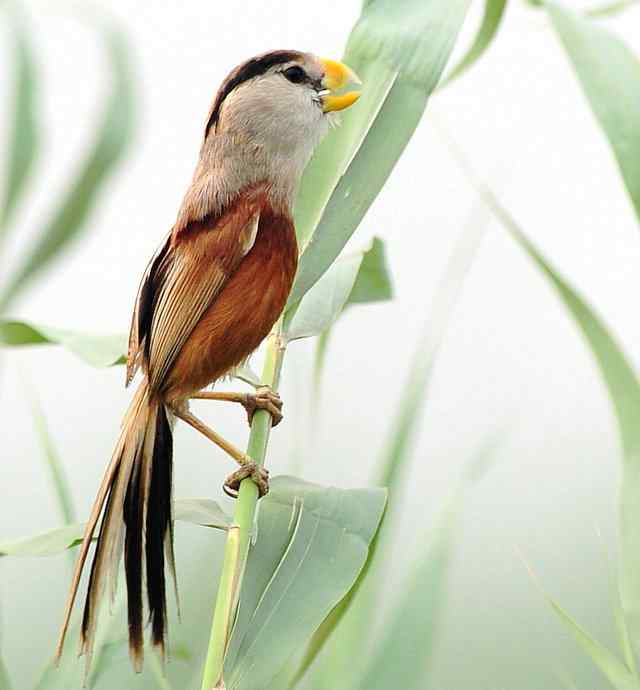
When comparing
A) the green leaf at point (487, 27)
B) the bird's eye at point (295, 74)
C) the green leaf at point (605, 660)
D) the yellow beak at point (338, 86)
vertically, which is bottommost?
the green leaf at point (605, 660)

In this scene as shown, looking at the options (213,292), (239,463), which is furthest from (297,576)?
(213,292)

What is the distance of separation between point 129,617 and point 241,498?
0.46 feet

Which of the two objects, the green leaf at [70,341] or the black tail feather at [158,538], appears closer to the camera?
the black tail feather at [158,538]

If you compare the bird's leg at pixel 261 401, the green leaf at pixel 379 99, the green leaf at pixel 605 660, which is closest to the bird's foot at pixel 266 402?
the bird's leg at pixel 261 401

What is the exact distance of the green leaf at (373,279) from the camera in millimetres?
988

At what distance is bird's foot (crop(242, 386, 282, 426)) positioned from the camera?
0.88 metres

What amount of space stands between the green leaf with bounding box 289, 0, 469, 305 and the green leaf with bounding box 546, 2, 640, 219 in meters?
0.10

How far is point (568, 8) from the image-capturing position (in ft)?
2.66

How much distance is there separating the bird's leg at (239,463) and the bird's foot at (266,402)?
1.5 inches

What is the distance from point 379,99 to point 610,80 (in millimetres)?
199

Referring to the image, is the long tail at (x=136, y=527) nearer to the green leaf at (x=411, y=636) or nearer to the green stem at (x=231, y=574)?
the green stem at (x=231, y=574)

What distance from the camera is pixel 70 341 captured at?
3.10 feet

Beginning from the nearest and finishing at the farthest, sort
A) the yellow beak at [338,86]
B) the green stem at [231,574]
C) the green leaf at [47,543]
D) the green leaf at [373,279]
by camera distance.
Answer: the green stem at [231,574] → the green leaf at [47,543] → the yellow beak at [338,86] → the green leaf at [373,279]

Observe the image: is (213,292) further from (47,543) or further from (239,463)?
(47,543)
